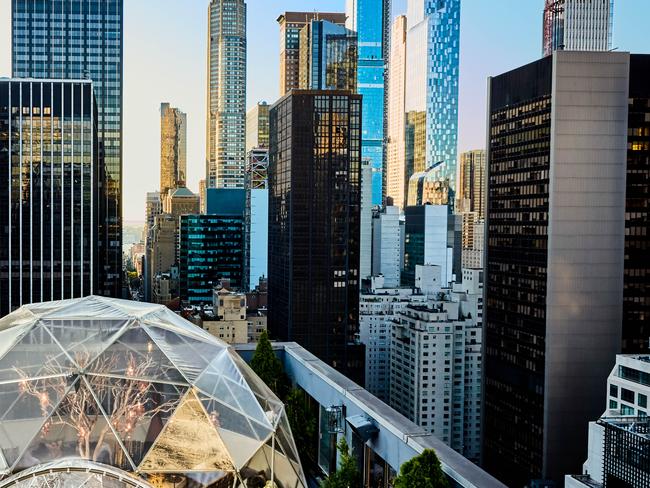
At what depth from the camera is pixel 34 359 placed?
12.8 m

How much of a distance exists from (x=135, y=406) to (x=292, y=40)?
172341 millimetres

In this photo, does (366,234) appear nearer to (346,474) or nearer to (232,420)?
(346,474)

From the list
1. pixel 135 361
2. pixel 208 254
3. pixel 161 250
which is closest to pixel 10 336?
pixel 135 361

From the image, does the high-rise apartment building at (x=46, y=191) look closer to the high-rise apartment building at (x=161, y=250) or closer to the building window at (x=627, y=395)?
the building window at (x=627, y=395)

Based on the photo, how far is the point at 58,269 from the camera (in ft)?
236

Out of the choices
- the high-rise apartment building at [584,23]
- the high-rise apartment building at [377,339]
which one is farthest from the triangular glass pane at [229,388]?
the high-rise apartment building at [584,23]

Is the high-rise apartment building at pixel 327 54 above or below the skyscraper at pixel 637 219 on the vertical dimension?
above

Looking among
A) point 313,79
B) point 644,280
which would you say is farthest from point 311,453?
point 313,79

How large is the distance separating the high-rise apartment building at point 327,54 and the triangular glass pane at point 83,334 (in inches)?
5877

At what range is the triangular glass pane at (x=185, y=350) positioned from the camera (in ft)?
43.4

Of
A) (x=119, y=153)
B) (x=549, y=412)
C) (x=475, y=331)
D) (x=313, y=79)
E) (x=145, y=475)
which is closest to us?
(x=145, y=475)

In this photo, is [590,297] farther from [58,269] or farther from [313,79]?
[313,79]

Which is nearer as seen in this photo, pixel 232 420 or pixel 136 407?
pixel 136 407

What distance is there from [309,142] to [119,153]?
41541 millimetres
